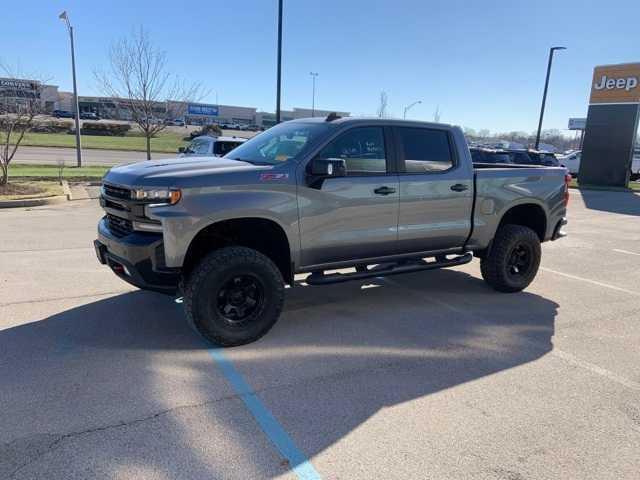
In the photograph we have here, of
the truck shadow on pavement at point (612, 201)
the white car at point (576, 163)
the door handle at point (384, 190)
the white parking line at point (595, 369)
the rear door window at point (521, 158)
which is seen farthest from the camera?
the white car at point (576, 163)

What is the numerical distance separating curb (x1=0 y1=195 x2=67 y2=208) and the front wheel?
10.4m

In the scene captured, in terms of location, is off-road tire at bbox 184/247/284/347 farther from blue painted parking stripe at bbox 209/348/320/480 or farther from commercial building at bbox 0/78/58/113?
commercial building at bbox 0/78/58/113

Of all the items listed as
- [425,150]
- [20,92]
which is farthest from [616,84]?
[20,92]

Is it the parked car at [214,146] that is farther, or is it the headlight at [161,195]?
the parked car at [214,146]

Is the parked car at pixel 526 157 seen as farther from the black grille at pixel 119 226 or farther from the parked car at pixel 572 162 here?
the black grille at pixel 119 226

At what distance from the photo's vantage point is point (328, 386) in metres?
3.72

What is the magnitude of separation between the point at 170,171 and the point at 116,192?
20.9 inches

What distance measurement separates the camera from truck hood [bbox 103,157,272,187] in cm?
401

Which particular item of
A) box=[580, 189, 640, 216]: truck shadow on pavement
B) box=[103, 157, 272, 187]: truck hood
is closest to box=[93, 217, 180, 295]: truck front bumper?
box=[103, 157, 272, 187]: truck hood

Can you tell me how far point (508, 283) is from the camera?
243 inches

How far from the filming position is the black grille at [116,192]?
4.14m

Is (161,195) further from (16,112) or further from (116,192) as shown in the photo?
(16,112)

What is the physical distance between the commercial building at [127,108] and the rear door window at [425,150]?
1.44 metres

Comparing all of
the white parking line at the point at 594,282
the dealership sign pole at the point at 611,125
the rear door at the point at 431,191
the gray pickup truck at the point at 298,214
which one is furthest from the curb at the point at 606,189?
the rear door at the point at 431,191
